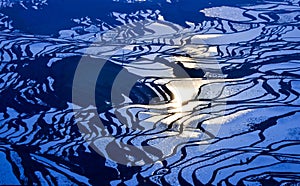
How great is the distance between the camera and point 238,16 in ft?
19.3

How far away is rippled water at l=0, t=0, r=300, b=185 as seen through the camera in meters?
2.85

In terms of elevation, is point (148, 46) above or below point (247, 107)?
above

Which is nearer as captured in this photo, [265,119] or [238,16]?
[265,119]

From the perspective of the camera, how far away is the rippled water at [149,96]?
285 centimetres

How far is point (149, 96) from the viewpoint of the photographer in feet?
12.4

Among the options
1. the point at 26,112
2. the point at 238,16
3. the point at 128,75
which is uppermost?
the point at 238,16

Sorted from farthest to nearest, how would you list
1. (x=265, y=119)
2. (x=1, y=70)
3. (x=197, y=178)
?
(x=1, y=70)
(x=265, y=119)
(x=197, y=178)

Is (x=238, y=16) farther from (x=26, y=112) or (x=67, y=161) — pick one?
(x=67, y=161)

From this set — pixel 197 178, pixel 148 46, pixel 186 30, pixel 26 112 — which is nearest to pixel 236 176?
pixel 197 178

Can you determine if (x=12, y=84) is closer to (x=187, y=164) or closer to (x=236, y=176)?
(x=187, y=164)

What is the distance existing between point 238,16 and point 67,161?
137 inches

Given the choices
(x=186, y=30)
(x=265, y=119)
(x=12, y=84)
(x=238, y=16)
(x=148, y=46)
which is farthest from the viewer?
(x=238, y=16)

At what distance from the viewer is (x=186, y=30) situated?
5.41 meters

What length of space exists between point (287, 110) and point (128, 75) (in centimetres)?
126
